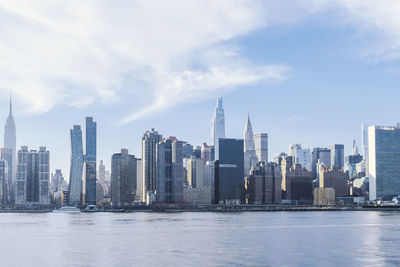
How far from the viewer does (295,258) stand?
3556 inches

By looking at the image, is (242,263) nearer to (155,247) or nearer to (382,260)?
(382,260)

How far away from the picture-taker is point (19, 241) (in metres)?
126

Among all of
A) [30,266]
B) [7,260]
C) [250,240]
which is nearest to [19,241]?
[7,260]

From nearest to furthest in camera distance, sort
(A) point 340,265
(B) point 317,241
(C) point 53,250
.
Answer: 1. (A) point 340,265
2. (C) point 53,250
3. (B) point 317,241

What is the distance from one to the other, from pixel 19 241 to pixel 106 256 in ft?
132

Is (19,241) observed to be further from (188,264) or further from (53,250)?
(188,264)

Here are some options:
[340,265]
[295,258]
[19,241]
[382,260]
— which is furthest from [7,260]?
[382,260]

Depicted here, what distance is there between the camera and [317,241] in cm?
11875

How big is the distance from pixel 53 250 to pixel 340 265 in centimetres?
5300

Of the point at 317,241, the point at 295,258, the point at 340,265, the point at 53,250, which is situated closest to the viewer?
the point at 340,265

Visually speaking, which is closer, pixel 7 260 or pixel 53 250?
pixel 7 260

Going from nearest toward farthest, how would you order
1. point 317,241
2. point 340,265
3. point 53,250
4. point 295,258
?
point 340,265 < point 295,258 < point 53,250 < point 317,241

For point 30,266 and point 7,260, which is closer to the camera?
point 30,266

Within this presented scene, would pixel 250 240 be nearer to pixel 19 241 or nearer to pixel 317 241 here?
pixel 317 241
